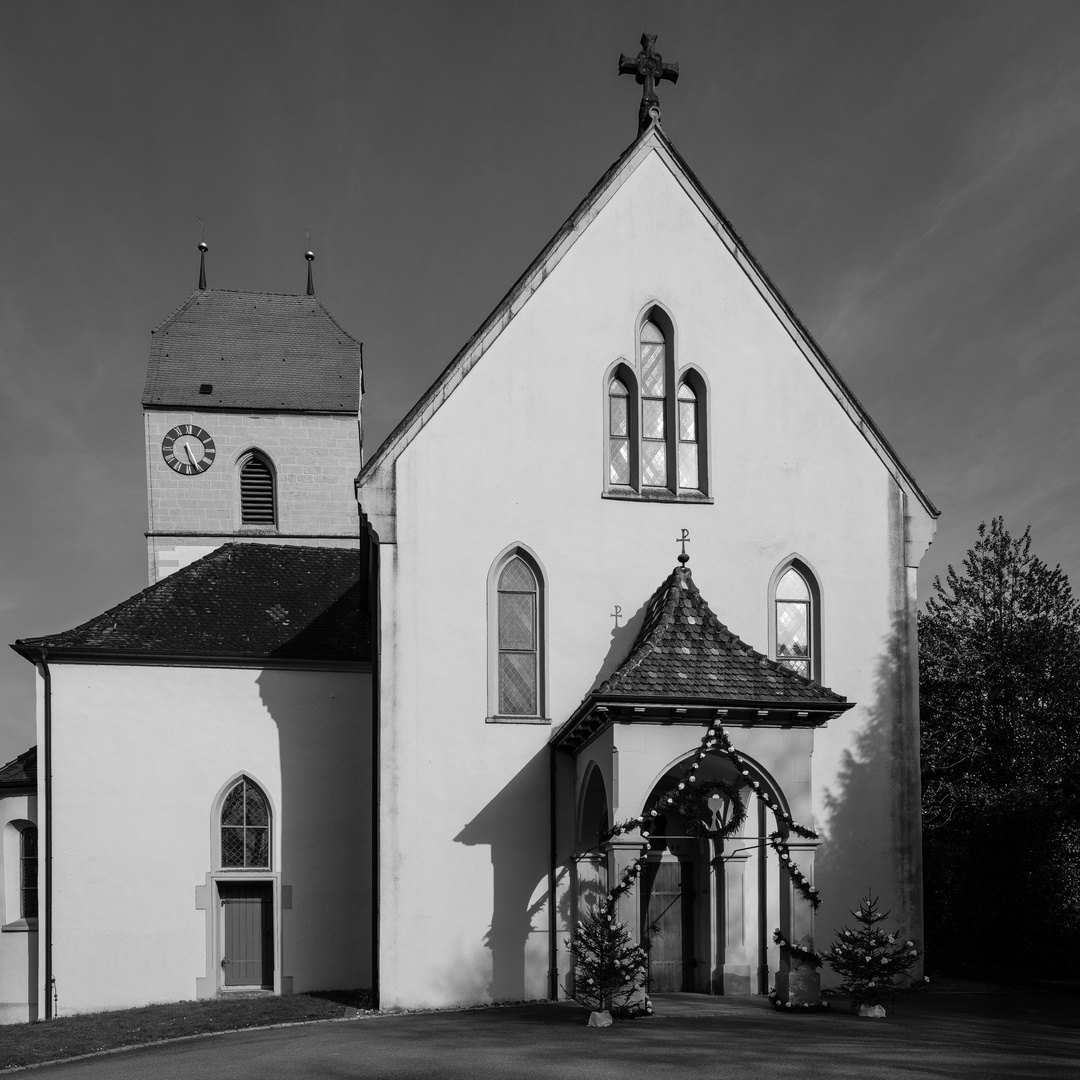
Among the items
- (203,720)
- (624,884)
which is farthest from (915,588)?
(203,720)

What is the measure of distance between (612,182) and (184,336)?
72.4ft

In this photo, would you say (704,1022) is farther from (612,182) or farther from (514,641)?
(612,182)

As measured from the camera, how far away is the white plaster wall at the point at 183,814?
71.8 ft

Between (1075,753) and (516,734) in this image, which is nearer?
(516,734)

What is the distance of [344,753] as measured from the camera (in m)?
23.1

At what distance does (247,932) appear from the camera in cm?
2264

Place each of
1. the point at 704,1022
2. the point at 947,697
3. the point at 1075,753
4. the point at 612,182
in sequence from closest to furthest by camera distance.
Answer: the point at 704,1022
the point at 612,182
the point at 1075,753
the point at 947,697

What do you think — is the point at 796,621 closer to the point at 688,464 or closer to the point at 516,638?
the point at 688,464

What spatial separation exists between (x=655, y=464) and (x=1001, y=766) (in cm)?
1398

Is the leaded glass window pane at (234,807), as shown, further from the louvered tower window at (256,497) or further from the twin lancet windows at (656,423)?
the louvered tower window at (256,497)

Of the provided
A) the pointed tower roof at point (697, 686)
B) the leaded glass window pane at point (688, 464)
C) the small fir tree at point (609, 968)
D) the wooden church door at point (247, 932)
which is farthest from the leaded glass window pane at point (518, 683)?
the wooden church door at point (247, 932)

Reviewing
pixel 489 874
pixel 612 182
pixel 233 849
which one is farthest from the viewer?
pixel 233 849

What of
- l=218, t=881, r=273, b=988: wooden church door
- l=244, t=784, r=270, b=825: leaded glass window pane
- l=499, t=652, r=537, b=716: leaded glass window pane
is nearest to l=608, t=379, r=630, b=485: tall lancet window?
l=499, t=652, r=537, b=716: leaded glass window pane

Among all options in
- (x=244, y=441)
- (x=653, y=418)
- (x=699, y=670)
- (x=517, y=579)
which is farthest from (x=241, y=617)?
(x=244, y=441)
